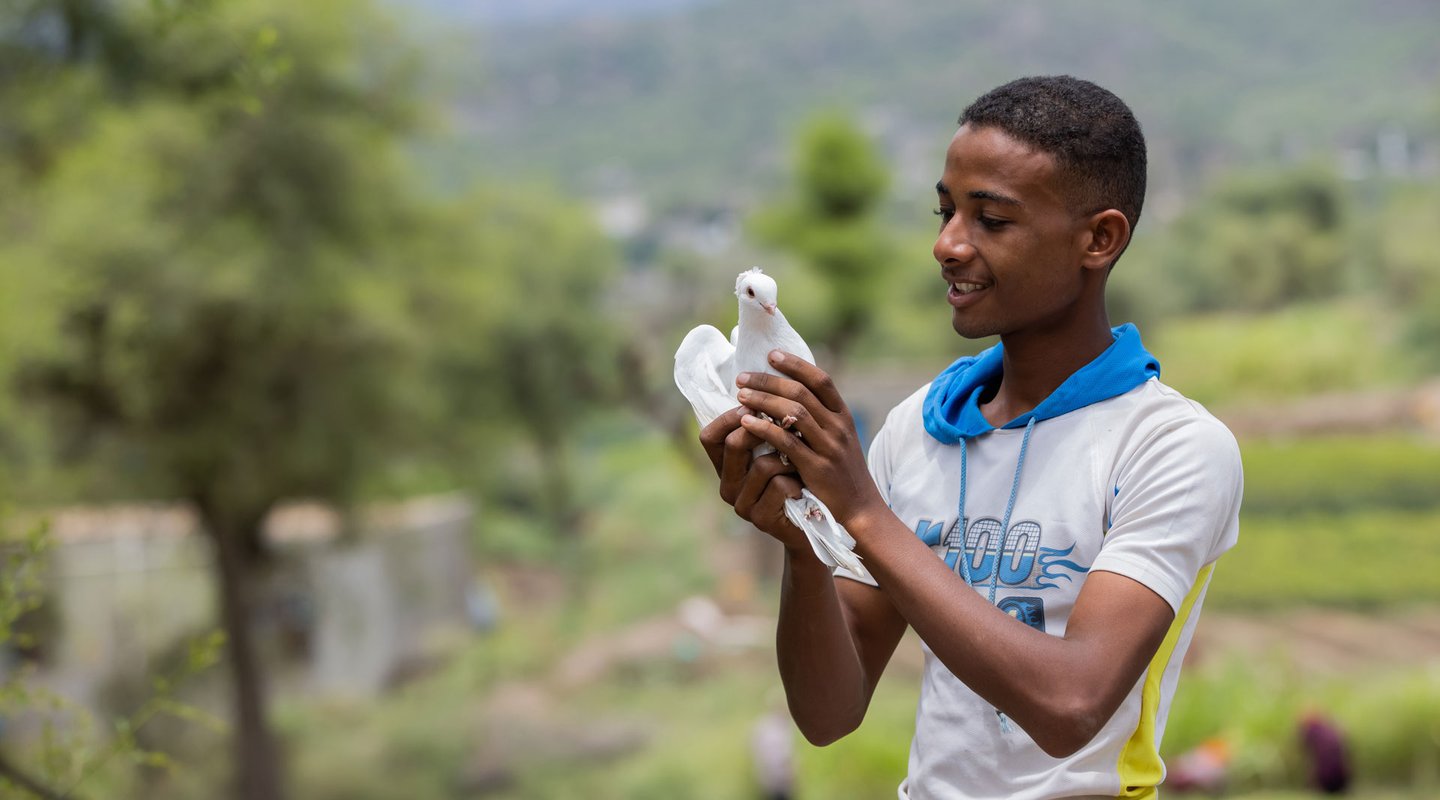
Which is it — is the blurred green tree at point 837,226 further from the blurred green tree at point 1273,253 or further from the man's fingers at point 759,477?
the man's fingers at point 759,477

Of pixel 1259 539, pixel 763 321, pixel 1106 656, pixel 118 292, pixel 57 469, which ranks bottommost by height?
pixel 1259 539

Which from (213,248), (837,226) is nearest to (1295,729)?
(213,248)

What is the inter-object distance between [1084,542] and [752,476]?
32cm

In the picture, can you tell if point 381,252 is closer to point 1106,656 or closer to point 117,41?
point 117,41

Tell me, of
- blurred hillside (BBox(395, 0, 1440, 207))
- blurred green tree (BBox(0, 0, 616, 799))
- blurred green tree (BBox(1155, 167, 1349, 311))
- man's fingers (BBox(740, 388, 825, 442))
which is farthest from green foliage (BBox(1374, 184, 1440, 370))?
man's fingers (BBox(740, 388, 825, 442))

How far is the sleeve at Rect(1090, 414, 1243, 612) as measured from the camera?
1.23 meters

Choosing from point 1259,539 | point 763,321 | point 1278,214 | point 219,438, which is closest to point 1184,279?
point 1278,214

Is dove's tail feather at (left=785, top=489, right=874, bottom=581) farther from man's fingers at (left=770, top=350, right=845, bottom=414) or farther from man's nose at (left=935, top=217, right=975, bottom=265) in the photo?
man's nose at (left=935, top=217, right=975, bottom=265)

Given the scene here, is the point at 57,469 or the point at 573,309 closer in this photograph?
the point at 57,469

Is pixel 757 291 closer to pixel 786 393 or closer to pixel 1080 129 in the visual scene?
pixel 786 393

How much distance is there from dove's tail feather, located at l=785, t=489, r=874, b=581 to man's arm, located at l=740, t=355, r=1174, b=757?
1cm

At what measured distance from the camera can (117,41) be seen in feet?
31.2

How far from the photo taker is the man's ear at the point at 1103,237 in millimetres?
1322

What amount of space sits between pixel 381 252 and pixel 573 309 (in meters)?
12.2
